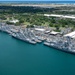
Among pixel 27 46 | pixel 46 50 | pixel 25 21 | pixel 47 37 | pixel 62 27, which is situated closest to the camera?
pixel 46 50

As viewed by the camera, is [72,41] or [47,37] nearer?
[72,41]

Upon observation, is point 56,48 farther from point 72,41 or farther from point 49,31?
point 49,31

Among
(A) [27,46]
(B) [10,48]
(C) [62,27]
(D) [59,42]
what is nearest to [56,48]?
(D) [59,42]

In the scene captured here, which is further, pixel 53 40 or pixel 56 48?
pixel 53 40

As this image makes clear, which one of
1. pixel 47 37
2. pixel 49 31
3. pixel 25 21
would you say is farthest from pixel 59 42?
pixel 25 21

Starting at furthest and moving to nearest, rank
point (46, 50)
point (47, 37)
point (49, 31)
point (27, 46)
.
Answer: point (49, 31) → point (47, 37) → point (27, 46) → point (46, 50)

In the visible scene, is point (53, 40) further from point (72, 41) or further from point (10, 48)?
point (10, 48)

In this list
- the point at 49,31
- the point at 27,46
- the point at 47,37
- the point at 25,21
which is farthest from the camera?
the point at 25,21

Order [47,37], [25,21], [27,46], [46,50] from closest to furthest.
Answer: [46,50]
[27,46]
[47,37]
[25,21]
